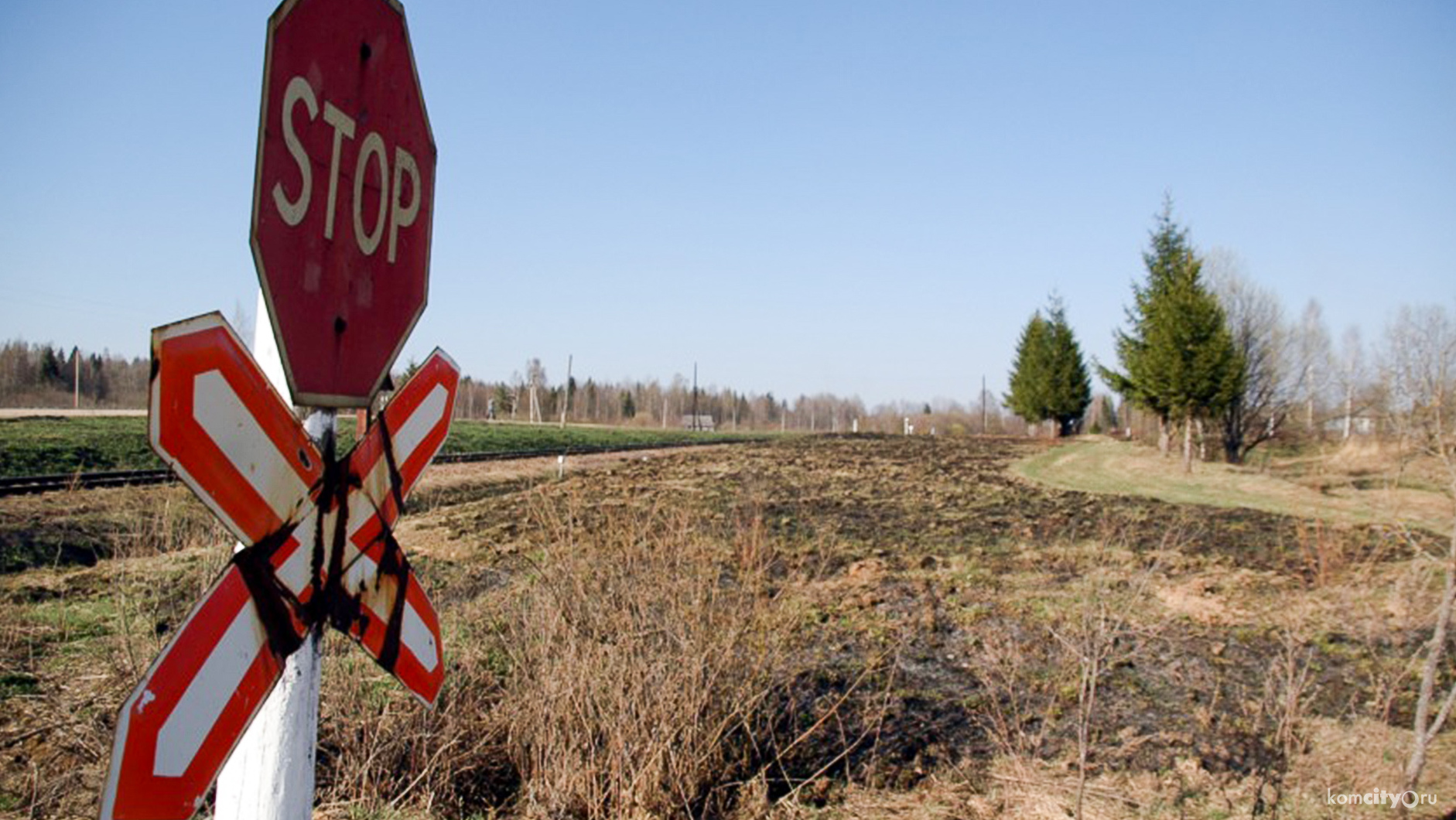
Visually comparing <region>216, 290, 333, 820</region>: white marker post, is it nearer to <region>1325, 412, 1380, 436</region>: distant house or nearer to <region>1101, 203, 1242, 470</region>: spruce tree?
<region>1325, 412, 1380, 436</region>: distant house

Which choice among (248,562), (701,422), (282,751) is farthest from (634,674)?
(701,422)

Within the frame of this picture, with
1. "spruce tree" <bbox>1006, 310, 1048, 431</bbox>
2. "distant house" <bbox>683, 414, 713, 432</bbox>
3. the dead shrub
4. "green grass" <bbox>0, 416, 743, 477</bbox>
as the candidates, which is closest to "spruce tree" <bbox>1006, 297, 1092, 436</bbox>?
"spruce tree" <bbox>1006, 310, 1048, 431</bbox>

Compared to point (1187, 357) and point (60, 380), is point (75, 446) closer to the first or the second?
point (1187, 357)

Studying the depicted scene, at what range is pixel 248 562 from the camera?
1.30m

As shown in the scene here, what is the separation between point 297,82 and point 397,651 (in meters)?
1.05

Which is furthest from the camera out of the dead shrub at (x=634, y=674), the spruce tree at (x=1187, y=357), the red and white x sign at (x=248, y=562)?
the spruce tree at (x=1187, y=357)

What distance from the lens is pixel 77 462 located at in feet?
69.0

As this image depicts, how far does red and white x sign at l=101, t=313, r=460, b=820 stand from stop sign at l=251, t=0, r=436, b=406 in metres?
0.12

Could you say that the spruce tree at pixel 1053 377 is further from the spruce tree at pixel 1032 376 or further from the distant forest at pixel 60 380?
the distant forest at pixel 60 380

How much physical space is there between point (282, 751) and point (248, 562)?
17.0 inches

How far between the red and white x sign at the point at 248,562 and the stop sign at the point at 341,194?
12cm

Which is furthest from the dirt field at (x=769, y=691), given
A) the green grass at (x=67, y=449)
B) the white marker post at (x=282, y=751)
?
the green grass at (x=67, y=449)

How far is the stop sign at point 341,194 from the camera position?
138 centimetres

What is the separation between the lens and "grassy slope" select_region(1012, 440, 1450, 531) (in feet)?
50.6
